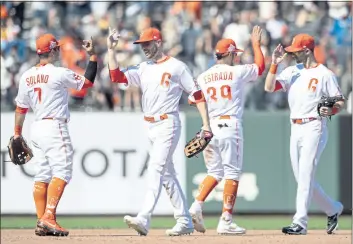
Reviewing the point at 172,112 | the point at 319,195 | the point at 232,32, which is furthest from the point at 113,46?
the point at 232,32

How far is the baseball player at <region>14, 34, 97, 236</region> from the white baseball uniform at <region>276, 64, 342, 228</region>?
88.5 inches

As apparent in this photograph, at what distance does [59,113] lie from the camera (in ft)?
37.6

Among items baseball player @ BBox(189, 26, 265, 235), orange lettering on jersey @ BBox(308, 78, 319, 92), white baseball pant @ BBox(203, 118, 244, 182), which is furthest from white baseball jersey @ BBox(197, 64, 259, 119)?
orange lettering on jersey @ BBox(308, 78, 319, 92)

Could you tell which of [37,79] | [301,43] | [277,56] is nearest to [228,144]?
[277,56]

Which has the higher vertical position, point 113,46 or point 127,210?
point 113,46

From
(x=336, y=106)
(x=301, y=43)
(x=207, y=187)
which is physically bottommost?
(x=207, y=187)

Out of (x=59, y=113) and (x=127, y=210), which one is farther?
(x=127, y=210)

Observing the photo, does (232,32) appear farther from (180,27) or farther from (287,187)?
(287,187)

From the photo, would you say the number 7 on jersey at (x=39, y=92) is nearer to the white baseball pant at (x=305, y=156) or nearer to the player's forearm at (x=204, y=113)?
the player's forearm at (x=204, y=113)

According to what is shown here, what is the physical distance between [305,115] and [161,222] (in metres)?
3.84

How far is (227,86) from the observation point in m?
12.0

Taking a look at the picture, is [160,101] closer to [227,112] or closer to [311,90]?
[227,112]

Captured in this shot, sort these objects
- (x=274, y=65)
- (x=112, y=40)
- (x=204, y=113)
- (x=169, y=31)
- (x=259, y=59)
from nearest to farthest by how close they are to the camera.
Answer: (x=112, y=40)
(x=204, y=113)
(x=274, y=65)
(x=259, y=59)
(x=169, y=31)

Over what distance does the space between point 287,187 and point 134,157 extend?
226 cm
